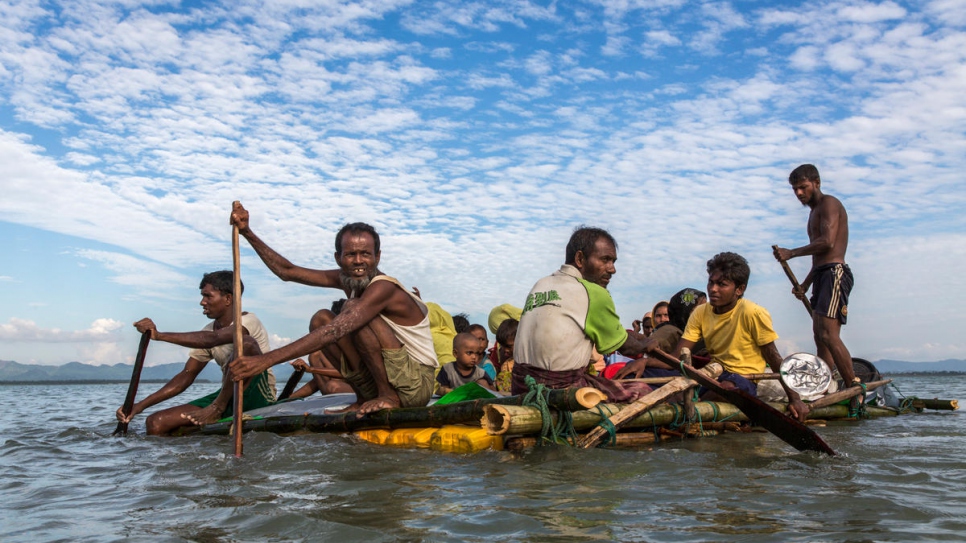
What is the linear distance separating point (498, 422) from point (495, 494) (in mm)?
1018

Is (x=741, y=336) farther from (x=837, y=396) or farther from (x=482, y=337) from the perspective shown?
(x=482, y=337)

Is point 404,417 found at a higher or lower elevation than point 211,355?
lower

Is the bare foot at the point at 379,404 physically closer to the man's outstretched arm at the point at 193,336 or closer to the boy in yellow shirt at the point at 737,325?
the man's outstretched arm at the point at 193,336

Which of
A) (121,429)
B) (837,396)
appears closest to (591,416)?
(837,396)

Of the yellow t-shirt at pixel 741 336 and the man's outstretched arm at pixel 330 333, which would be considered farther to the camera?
the yellow t-shirt at pixel 741 336

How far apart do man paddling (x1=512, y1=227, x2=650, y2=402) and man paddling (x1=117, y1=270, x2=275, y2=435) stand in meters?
2.60

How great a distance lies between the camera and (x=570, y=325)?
4680 millimetres

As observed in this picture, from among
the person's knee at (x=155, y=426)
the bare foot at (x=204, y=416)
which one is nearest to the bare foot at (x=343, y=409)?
the bare foot at (x=204, y=416)

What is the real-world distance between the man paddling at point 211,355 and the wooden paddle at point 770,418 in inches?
140

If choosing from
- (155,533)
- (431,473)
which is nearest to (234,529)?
(155,533)

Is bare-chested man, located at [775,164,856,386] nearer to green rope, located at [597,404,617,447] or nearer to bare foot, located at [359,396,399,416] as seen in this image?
green rope, located at [597,404,617,447]

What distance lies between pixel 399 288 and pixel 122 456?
2.24m

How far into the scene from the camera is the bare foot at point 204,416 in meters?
6.27

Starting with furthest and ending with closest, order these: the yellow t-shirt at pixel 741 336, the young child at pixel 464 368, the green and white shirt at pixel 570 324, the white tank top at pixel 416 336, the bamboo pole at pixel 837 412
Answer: the young child at pixel 464 368 → the bamboo pole at pixel 837 412 → the yellow t-shirt at pixel 741 336 → the white tank top at pixel 416 336 → the green and white shirt at pixel 570 324
